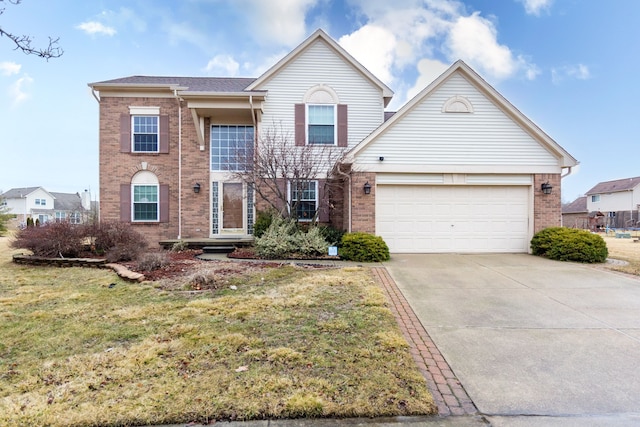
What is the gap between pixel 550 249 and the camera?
986 centimetres

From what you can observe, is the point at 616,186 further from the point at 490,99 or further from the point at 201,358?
the point at 201,358

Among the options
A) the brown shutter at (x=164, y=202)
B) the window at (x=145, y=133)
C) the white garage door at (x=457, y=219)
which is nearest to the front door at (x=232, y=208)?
the brown shutter at (x=164, y=202)

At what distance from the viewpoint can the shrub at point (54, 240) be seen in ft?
30.9

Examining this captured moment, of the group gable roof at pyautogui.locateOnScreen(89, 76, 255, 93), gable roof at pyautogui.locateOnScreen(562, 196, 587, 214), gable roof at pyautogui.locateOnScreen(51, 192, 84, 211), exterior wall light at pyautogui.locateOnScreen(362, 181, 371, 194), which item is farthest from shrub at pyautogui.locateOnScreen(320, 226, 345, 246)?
gable roof at pyautogui.locateOnScreen(51, 192, 84, 211)

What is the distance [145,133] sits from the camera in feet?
43.6

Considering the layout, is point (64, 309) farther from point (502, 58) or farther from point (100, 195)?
point (502, 58)

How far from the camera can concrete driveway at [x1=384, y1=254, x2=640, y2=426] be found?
2693 mm

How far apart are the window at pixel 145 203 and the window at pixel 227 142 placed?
2.75 meters

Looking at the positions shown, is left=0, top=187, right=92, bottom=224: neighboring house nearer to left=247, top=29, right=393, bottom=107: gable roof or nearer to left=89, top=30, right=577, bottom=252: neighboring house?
left=89, top=30, right=577, bottom=252: neighboring house

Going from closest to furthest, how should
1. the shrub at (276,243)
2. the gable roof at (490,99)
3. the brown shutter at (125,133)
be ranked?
the shrub at (276,243), the gable roof at (490,99), the brown shutter at (125,133)

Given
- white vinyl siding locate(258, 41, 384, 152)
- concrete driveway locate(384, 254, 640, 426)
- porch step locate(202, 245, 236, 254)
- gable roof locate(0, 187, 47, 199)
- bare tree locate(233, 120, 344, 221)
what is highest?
white vinyl siding locate(258, 41, 384, 152)

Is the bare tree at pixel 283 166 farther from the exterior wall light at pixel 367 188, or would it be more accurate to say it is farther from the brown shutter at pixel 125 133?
the brown shutter at pixel 125 133

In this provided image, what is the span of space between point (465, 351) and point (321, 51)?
12595 mm

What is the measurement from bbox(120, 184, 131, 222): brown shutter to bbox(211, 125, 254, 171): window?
3623 millimetres
